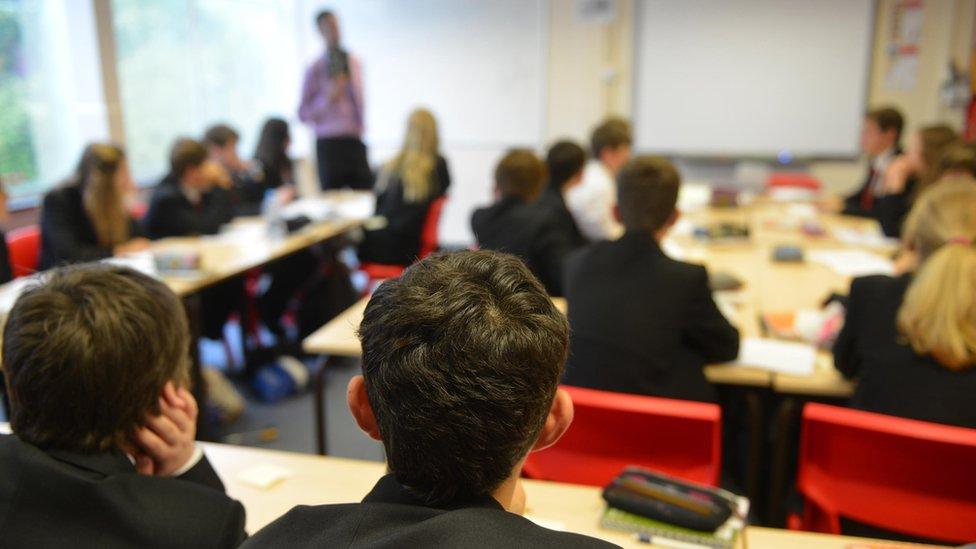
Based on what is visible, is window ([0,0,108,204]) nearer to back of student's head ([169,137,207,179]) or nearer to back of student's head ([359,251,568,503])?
back of student's head ([169,137,207,179])

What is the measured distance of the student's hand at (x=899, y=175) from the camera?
4598 mm

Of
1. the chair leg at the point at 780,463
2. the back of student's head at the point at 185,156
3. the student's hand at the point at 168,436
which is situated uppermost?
the back of student's head at the point at 185,156

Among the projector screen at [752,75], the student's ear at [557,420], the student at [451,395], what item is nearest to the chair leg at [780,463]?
the student's ear at [557,420]

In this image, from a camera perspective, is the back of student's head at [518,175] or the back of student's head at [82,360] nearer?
the back of student's head at [82,360]

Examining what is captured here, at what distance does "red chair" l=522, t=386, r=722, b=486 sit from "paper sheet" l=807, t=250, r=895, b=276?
1877mm

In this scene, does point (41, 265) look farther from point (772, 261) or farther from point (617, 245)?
point (772, 261)

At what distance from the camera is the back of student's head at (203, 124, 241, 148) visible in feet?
17.0

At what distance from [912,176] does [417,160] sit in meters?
2.96

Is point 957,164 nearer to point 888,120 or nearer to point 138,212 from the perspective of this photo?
point 888,120

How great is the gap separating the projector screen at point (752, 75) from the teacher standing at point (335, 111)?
8.63 feet

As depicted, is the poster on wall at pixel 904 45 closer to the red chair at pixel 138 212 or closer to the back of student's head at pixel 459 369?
the red chair at pixel 138 212

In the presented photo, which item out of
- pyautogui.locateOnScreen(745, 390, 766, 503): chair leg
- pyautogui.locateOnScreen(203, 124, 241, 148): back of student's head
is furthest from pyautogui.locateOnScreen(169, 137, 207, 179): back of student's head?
pyautogui.locateOnScreen(745, 390, 766, 503): chair leg

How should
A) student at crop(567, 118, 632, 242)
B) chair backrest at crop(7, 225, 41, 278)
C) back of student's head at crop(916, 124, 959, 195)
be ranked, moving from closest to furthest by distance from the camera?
chair backrest at crop(7, 225, 41, 278), student at crop(567, 118, 632, 242), back of student's head at crop(916, 124, 959, 195)

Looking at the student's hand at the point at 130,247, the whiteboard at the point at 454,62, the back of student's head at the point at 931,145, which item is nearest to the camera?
the student's hand at the point at 130,247
